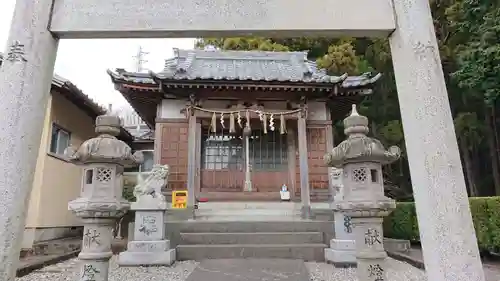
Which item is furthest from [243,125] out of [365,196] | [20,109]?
[20,109]

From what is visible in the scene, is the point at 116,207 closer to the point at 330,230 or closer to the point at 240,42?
the point at 330,230

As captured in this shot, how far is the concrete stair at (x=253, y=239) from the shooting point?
23.5 ft

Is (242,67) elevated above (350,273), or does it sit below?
above

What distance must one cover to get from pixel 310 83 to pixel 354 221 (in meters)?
6.58

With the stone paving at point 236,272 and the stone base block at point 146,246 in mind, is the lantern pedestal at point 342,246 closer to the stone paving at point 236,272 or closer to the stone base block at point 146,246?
the stone paving at point 236,272

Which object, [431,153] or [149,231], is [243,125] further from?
[431,153]

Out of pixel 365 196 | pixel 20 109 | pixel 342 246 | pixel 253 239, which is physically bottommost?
pixel 342 246

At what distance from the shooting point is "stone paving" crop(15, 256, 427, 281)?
5490 millimetres

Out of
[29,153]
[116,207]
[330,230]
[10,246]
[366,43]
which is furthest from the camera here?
[366,43]

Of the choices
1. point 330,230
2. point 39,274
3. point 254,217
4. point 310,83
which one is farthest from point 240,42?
point 39,274

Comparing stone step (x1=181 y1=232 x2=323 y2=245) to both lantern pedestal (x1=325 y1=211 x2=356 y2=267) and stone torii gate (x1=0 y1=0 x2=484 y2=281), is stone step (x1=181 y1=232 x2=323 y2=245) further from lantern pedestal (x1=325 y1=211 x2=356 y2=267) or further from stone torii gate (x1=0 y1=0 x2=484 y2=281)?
stone torii gate (x1=0 y1=0 x2=484 y2=281)

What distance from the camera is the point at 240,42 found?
1692cm

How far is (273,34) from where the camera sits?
9.52ft

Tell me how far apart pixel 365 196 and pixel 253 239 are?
4.46 meters
